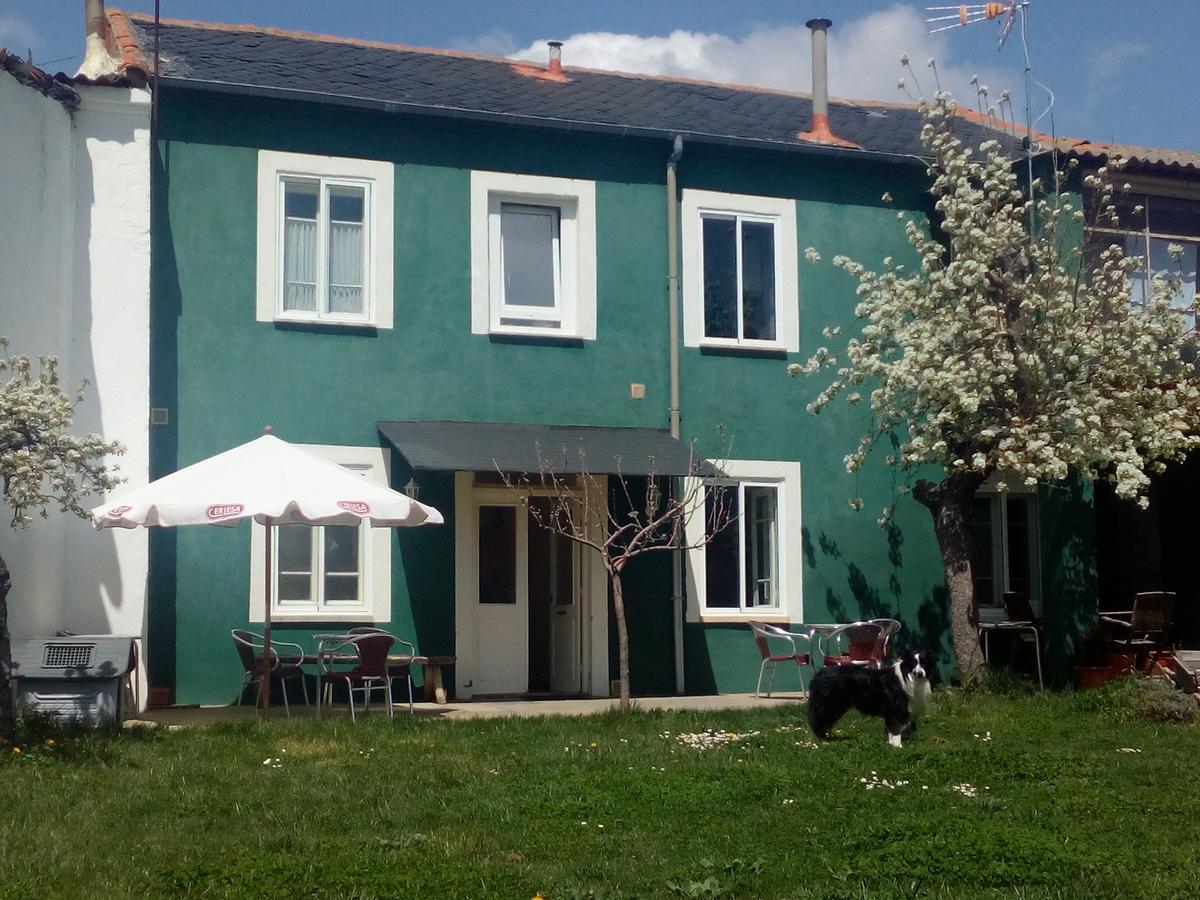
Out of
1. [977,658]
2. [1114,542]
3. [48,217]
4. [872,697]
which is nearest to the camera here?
[872,697]

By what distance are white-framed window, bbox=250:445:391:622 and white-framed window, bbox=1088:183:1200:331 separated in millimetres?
8558

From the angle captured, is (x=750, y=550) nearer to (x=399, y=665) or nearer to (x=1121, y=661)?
(x=1121, y=661)

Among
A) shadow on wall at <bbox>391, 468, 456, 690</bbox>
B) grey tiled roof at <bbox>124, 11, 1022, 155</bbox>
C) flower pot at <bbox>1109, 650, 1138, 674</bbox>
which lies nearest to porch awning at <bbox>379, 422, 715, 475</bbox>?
shadow on wall at <bbox>391, 468, 456, 690</bbox>

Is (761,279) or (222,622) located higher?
(761,279)

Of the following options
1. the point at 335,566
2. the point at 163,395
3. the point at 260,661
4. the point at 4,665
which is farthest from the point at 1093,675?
the point at 4,665

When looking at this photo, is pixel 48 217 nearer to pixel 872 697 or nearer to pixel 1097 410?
pixel 872 697

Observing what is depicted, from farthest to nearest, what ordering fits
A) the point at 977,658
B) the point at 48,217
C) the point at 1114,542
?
the point at 1114,542
the point at 977,658
the point at 48,217

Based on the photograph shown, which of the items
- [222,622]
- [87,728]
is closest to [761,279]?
[222,622]

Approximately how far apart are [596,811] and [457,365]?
820cm

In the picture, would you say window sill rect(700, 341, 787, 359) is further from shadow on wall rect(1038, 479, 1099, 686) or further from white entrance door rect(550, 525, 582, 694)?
shadow on wall rect(1038, 479, 1099, 686)

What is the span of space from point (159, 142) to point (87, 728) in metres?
6.35

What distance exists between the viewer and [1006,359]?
15.0 metres

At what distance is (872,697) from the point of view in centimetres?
1155

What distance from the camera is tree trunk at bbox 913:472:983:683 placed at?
15.9 metres
